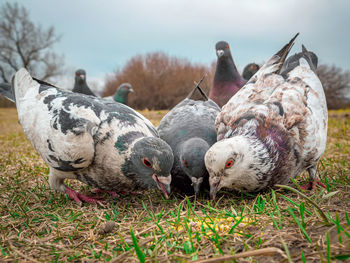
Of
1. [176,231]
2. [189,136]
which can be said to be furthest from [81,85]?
[176,231]

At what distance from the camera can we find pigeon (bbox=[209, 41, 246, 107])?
19.8ft

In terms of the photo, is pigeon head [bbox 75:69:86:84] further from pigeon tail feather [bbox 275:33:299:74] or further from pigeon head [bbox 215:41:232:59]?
pigeon tail feather [bbox 275:33:299:74]

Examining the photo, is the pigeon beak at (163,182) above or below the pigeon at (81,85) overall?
above

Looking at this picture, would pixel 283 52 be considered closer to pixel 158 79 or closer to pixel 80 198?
pixel 80 198

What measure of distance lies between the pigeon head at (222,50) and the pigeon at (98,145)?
12.0ft

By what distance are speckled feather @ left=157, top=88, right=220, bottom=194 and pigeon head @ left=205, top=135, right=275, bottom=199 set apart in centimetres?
20

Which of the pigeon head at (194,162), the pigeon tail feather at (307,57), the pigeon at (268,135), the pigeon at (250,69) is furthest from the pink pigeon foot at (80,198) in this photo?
the pigeon at (250,69)

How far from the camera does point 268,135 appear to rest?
2.55m

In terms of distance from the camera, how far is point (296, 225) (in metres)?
1.70

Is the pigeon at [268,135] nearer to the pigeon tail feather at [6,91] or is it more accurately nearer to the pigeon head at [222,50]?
the pigeon tail feather at [6,91]

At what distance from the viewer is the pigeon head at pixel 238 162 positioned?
95.2 inches

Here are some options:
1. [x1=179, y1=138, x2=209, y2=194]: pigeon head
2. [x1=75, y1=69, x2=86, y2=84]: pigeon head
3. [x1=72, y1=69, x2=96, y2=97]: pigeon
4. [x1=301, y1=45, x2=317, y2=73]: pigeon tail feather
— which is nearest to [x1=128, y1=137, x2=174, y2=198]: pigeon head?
[x1=179, y1=138, x2=209, y2=194]: pigeon head

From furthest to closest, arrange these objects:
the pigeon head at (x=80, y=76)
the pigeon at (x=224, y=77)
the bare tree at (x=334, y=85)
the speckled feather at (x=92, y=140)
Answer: the bare tree at (x=334, y=85) → the pigeon head at (x=80, y=76) → the pigeon at (x=224, y=77) → the speckled feather at (x=92, y=140)

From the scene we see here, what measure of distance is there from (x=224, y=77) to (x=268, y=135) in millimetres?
3818
